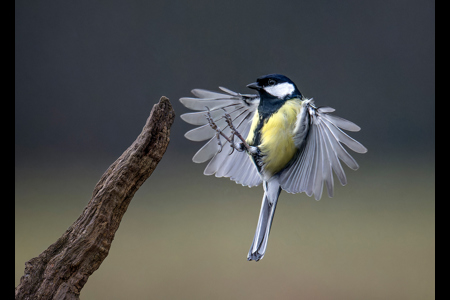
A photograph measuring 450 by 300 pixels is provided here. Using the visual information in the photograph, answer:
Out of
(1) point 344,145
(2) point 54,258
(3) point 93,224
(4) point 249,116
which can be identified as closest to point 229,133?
(4) point 249,116

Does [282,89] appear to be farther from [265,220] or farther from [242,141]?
[265,220]

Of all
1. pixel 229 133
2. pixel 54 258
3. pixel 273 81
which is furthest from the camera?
pixel 229 133

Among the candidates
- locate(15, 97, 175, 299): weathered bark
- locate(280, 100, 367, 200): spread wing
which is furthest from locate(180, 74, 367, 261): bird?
locate(15, 97, 175, 299): weathered bark

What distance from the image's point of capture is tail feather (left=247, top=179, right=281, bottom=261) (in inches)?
46.1

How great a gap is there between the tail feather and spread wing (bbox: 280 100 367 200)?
0.09 ft

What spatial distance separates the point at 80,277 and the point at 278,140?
0.55 m

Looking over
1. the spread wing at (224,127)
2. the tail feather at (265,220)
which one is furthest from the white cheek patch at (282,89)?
the tail feather at (265,220)

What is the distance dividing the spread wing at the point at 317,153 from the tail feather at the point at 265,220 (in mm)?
28

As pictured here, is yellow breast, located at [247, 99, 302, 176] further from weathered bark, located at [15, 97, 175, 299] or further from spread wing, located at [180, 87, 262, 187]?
weathered bark, located at [15, 97, 175, 299]

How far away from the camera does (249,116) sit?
1307 millimetres

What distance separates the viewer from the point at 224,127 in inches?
50.9

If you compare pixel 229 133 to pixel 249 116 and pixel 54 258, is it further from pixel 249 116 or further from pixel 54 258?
pixel 54 258

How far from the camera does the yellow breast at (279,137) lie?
116 cm

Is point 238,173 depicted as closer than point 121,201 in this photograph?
No
